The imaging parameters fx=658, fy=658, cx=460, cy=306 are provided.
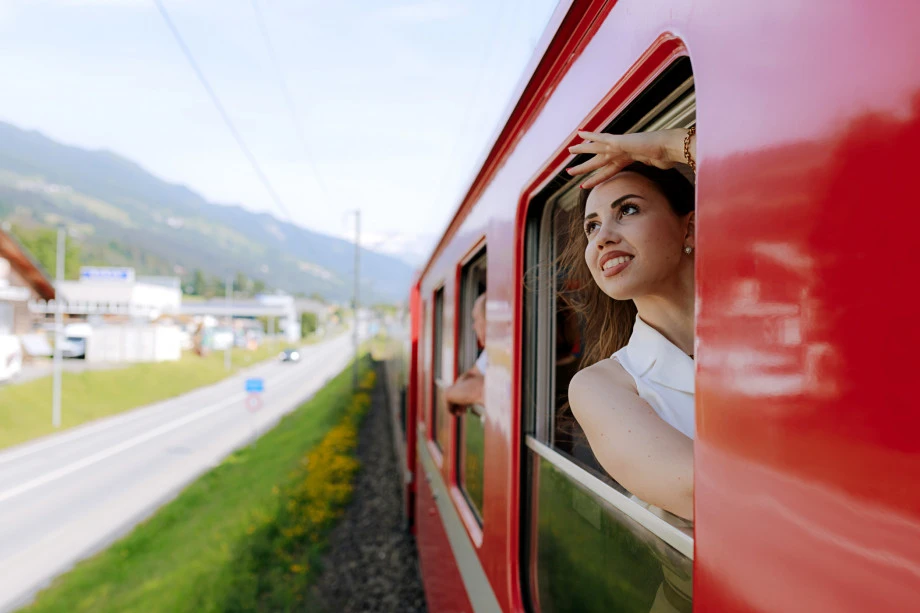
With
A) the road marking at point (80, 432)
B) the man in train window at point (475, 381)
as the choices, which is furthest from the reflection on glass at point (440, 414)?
the road marking at point (80, 432)

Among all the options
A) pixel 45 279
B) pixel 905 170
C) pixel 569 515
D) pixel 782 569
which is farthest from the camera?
Answer: pixel 45 279

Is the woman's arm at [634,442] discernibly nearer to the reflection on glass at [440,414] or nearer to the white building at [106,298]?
the reflection on glass at [440,414]

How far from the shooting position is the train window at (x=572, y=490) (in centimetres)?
109

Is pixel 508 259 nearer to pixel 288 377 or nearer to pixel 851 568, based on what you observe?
pixel 851 568

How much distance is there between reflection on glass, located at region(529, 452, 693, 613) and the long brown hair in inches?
12.7

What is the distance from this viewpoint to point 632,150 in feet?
3.62

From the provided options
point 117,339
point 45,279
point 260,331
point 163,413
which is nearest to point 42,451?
point 163,413

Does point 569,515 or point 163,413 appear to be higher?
point 569,515

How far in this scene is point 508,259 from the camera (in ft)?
6.98

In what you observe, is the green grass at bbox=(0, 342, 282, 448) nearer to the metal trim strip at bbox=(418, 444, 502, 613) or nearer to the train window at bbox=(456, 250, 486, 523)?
the metal trim strip at bbox=(418, 444, 502, 613)

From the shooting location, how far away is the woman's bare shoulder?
115cm

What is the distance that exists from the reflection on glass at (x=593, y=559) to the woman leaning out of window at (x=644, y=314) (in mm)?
143

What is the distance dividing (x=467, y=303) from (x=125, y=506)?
11555 mm

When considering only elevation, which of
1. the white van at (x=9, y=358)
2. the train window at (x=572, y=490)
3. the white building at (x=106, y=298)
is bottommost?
the white van at (x=9, y=358)
